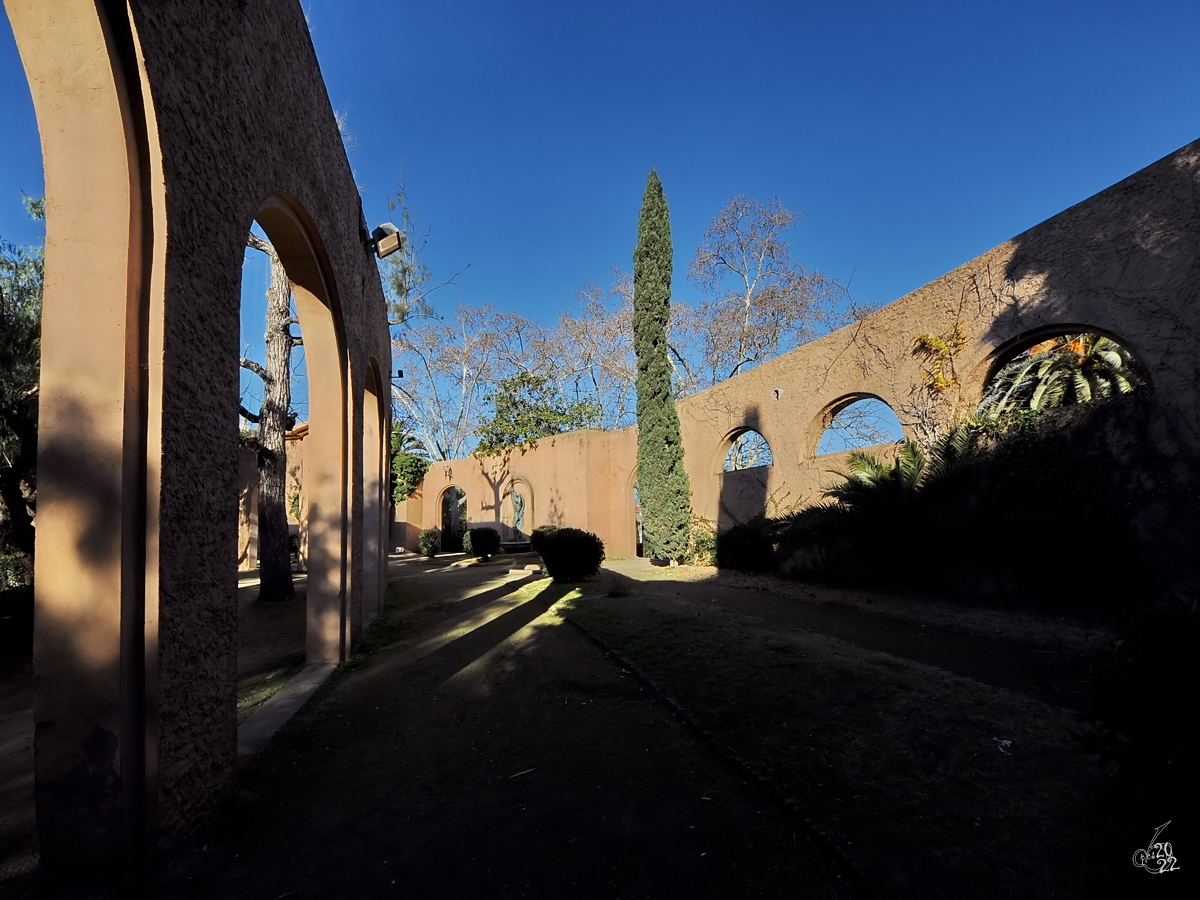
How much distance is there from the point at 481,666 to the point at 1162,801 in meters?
3.78

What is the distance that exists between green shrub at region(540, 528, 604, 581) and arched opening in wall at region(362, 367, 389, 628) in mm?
2472

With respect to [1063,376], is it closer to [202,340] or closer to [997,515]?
[997,515]

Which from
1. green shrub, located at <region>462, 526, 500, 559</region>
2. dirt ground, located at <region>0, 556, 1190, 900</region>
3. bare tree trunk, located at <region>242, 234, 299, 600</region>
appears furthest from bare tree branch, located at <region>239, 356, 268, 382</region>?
green shrub, located at <region>462, 526, 500, 559</region>

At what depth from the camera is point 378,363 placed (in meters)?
7.74

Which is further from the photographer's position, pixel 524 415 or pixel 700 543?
pixel 524 415

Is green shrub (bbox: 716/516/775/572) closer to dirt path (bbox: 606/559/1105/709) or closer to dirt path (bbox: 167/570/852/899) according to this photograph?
dirt path (bbox: 606/559/1105/709)

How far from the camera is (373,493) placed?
25.1 ft

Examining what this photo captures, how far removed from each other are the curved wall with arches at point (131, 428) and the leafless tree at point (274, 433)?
7.38 metres

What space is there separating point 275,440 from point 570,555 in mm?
5004

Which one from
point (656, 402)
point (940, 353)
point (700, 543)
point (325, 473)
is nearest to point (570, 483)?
point (656, 402)

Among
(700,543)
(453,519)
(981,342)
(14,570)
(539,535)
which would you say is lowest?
(700,543)

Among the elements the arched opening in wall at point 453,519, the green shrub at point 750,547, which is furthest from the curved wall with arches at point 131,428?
the arched opening in wall at point 453,519

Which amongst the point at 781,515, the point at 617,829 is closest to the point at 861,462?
the point at 781,515

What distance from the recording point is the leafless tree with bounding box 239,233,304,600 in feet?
29.8
